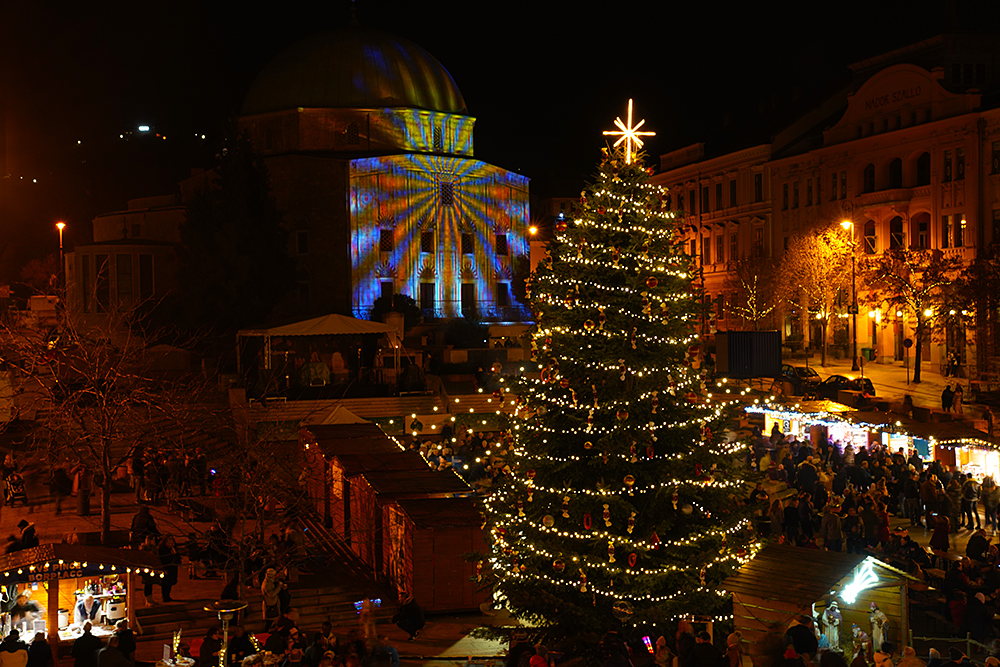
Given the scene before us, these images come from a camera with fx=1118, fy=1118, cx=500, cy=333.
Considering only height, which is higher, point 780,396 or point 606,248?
point 606,248

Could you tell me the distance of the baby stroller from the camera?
26391 mm

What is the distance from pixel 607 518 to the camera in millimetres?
12984

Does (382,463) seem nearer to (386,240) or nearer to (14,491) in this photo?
(14,491)

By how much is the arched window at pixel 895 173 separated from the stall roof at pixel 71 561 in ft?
132

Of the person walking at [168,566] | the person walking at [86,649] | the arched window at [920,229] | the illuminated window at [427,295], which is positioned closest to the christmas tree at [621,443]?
the person walking at [86,649]

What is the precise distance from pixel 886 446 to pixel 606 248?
16.6 metres

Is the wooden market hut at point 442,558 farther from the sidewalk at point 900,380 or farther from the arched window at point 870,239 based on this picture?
the arched window at point 870,239

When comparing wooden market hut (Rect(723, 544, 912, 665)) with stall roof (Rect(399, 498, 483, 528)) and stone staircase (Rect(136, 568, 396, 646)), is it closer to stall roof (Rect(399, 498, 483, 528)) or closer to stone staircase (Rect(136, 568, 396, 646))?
stall roof (Rect(399, 498, 483, 528))

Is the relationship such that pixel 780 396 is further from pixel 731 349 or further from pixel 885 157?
pixel 885 157

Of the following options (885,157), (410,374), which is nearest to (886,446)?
(410,374)

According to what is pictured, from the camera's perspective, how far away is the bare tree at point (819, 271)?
45875 mm

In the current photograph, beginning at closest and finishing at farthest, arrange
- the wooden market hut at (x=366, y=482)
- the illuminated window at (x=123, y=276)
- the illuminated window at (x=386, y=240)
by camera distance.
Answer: the wooden market hut at (x=366, y=482), the illuminated window at (x=123, y=276), the illuminated window at (x=386, y=240)

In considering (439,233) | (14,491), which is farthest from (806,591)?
(439,233)

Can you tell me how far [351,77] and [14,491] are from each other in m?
34.2
